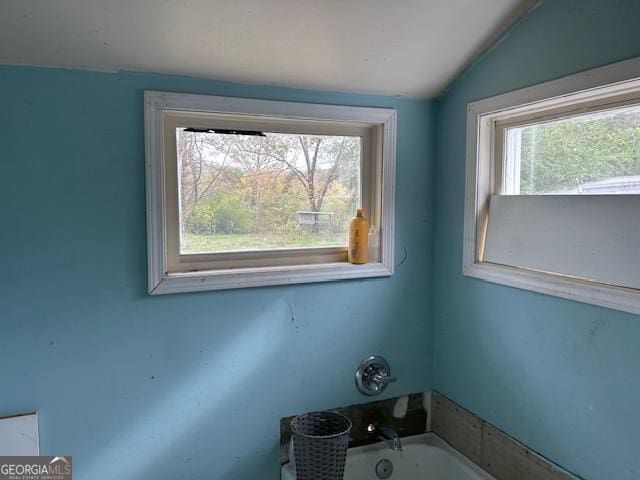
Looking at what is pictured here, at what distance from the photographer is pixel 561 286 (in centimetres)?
144

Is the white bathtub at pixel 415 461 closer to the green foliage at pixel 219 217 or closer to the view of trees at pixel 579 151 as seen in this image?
the green foliage at pixel 219 217

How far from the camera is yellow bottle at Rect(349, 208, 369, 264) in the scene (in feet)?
6.17

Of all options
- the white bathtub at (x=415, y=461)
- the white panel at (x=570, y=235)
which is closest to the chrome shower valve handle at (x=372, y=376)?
the white bathtub at (x=415, y=461)

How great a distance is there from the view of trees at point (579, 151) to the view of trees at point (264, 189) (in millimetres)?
687

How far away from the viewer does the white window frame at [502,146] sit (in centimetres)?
128

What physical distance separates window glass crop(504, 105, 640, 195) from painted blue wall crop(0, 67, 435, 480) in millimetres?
576

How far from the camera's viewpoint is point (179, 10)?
131 centimetres

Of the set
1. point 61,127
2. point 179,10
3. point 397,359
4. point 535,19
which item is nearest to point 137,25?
point 179,10

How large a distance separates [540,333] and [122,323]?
142 cm

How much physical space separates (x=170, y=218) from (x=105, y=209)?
0.75 ft

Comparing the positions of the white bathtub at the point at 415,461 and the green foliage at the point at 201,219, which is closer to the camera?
the green foliage at the point at 201,219

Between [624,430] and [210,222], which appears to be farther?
[210,222]

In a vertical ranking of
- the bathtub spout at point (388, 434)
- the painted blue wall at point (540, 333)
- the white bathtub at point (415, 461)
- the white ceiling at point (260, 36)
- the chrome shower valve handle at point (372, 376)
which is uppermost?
the white ceiling at point (260, 36)

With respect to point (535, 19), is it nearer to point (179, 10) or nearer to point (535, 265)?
point (535, 265)
